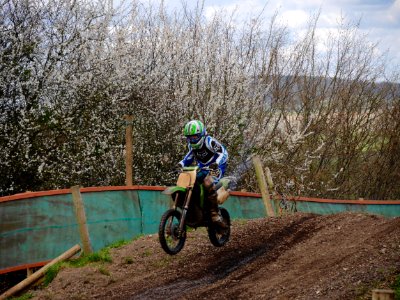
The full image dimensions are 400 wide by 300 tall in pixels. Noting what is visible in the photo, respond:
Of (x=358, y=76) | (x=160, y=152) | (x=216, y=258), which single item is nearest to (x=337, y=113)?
(x=358, y=76)

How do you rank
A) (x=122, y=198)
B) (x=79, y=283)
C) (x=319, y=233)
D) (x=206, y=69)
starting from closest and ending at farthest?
(x=79, y=283) < (x=319, y=233) < (x=122, y=198) < (x=206, y=69)

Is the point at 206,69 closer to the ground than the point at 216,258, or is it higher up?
higher up

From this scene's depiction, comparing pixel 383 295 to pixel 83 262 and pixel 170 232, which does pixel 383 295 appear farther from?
pixel 83 262

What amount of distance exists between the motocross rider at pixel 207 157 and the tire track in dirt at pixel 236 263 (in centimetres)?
68

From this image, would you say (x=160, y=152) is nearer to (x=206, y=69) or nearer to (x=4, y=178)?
(x=206, y=69)

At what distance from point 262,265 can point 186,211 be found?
1.35 meters

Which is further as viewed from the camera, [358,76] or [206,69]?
[358,76]

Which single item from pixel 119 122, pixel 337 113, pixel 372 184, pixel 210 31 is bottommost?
pixel 372 184

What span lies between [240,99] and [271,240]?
821 centimetres

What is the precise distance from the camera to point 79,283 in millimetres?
9375

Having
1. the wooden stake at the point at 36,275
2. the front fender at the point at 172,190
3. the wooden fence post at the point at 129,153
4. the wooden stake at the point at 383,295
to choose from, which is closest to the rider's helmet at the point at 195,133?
the front fender at the point at 172,190

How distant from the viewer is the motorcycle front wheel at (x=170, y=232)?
9.04 m

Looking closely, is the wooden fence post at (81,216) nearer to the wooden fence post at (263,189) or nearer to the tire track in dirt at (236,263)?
the tire track in dirt at (236,263)

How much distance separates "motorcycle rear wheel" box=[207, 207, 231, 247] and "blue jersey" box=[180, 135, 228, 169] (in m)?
0.80
